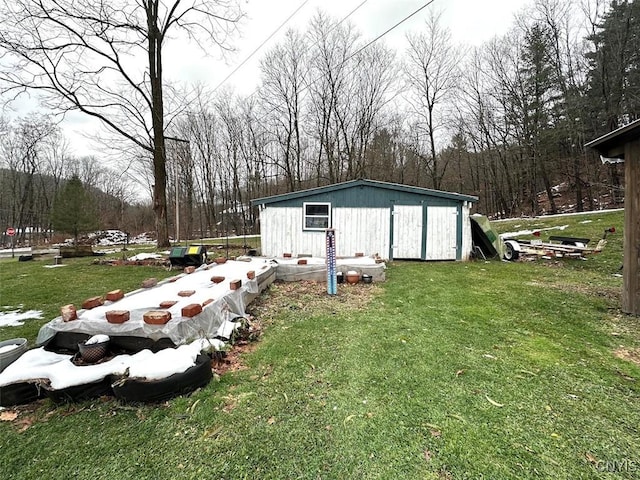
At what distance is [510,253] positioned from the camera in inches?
337

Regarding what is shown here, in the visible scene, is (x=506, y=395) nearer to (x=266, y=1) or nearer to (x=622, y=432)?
(x=622, y=432)

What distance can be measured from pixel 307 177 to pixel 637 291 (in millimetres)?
19262

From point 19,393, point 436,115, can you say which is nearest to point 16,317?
point 19,393

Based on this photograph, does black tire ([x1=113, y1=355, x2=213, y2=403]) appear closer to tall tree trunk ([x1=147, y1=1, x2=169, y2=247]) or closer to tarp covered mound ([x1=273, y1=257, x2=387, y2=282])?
tarp covered mound ([x1=273, y1=257, x2=387, y2=282])

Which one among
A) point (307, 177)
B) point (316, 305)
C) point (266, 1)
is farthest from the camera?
point (307, 177)

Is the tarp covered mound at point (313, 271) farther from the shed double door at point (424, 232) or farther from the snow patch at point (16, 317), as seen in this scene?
the snow patch at point (16, 317)

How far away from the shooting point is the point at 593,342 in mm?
3049

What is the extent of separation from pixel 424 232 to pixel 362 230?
70.2 inches

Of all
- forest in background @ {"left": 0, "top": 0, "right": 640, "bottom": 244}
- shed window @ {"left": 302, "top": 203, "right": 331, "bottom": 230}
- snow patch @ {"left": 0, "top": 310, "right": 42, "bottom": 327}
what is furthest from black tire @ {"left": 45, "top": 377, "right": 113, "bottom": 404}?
forest in background @ {"left": 0, "top": 0, "right": 640, "bottom": 244}

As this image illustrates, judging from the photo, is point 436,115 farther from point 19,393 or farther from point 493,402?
point 19,393

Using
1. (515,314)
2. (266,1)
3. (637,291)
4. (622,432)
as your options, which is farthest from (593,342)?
(266,1)

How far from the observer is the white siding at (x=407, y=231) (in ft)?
28.5

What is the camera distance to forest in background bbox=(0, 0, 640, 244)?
1727 cm

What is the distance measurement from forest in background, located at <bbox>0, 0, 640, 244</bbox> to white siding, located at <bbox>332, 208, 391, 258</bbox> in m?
10.4
